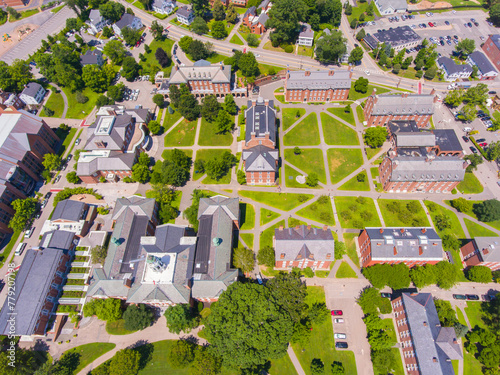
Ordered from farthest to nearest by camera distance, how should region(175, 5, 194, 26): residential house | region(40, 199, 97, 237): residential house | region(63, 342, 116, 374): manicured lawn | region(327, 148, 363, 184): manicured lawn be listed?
region(175, 5, 194, 26): residential house, region(327, 148, 363, 184): manicured lawn, region(40, 199, 97, 237): residential house, region(63, 342, 116, 374): manicured lawn

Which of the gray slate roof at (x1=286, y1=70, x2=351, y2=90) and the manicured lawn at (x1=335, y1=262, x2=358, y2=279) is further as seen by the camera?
the gray slate roof at (x1=286, y1=70, x2=351, y2=90)

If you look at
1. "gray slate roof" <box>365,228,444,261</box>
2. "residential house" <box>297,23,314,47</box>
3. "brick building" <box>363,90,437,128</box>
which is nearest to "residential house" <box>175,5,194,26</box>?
"residential house" <box>297,23,314,47</box>

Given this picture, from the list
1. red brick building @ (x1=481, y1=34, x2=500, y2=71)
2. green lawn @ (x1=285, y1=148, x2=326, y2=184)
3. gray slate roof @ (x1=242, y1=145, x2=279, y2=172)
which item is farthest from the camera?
red brick building @ (x1=481, y1=34, x2=500, y2=71)

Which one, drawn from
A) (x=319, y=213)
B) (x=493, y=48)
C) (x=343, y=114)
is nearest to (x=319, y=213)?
(x=319, y=213)

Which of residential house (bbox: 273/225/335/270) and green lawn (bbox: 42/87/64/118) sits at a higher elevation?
green lawn (bbox: 42/87/64/118)

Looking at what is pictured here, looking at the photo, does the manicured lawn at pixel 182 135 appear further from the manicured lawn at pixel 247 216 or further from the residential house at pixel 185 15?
the residential house at pixel 185 15

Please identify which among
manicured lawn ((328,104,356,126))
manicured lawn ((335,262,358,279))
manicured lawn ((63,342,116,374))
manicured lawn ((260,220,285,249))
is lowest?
manicured lawn ((63,342,116,374))

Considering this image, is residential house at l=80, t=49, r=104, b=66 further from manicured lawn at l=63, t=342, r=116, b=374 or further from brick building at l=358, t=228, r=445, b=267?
brick building at l=358, t=228, r=445, b=267
